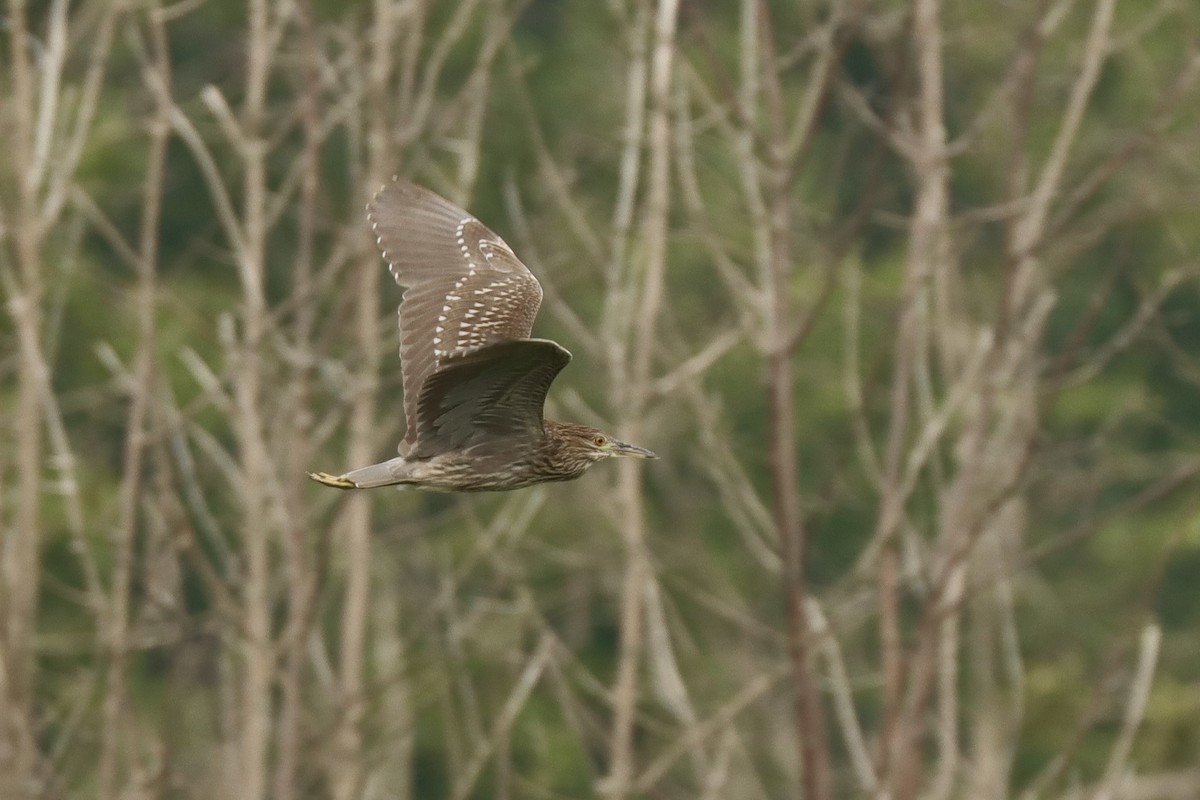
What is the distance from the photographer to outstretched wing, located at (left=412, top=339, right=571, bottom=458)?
21.2 feet

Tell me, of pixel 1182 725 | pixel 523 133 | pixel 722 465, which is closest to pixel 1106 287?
pixel 722 465

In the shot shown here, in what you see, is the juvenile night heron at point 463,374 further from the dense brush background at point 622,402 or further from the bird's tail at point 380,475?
the dense brush background at point 622,402

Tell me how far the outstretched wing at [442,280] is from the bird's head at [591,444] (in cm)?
36

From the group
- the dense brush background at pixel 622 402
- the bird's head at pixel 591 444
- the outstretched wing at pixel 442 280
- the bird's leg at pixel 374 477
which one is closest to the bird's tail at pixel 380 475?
the bird's leg at pixel 374 477

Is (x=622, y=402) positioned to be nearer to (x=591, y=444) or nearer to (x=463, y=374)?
(x=591, y=444)

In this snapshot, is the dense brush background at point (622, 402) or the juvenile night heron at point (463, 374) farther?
the dense brush background at point (622, 402)

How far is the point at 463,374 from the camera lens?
21.6 feet

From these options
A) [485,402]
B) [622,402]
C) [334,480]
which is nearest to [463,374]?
[485,402]

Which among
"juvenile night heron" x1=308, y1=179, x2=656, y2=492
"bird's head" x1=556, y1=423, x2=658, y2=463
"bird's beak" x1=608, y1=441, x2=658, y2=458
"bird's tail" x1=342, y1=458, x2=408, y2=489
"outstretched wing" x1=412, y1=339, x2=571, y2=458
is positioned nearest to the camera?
"outstretched wing" x1=412, y1=339, x2=571, y2=458

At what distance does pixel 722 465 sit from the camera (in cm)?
914

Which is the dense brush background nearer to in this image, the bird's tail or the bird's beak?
the bird's beak

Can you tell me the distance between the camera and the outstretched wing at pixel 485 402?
6449mm

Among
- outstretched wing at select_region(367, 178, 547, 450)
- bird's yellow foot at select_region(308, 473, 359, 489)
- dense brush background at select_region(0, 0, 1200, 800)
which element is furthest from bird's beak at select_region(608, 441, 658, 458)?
bird's yellow foot at select_region(308, 473, 359, 489)

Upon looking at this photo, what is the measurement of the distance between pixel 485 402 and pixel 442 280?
987 millimetres
